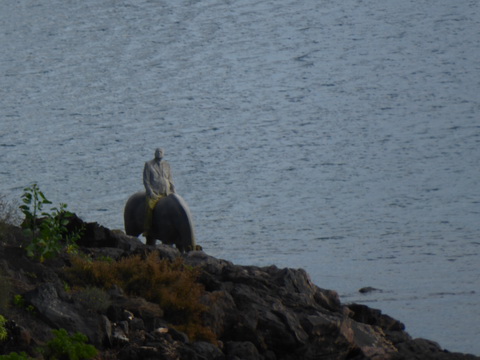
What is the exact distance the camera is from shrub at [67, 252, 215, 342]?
1869cm

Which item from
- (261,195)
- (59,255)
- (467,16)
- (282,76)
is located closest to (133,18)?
(282,76)

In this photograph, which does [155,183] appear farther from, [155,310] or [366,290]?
[366,290]

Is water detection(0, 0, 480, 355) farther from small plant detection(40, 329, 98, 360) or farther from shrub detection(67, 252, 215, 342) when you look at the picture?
small plant detection(40, 329, 98, 360)

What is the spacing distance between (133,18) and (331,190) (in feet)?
45.8

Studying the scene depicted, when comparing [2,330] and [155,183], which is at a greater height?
[155,183]

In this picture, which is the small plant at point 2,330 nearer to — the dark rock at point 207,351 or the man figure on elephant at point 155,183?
the dark rock at point 207,351

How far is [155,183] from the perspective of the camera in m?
24.9

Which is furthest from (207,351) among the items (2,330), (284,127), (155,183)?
(284,127)

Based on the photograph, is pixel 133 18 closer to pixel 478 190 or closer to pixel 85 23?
pixel 85 23

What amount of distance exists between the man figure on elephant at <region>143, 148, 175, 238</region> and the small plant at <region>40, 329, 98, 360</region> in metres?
8.38

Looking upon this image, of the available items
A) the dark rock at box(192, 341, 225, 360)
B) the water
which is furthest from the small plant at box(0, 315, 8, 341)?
the water

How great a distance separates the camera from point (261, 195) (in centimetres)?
3803

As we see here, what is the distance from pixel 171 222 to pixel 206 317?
609 cm

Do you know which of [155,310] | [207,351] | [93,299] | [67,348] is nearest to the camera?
[67,348]
